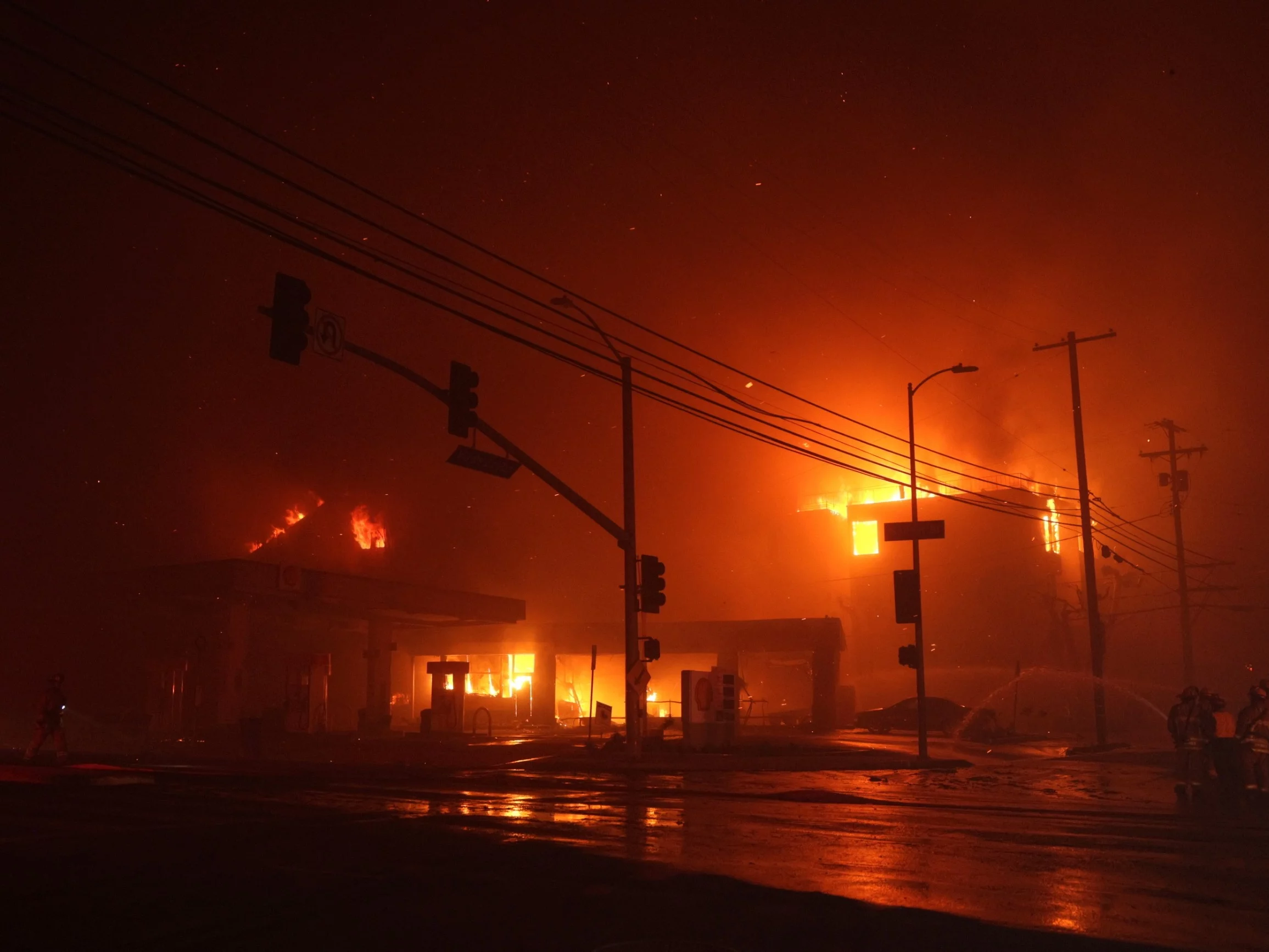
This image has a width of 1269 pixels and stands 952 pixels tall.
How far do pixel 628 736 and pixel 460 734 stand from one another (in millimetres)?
12679

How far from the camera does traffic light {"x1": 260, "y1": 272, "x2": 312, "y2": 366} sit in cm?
1304

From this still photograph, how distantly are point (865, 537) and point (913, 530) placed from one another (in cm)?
4234

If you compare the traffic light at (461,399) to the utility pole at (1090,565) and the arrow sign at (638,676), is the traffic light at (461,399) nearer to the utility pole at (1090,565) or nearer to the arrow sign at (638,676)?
the arrow sign at (638,676)

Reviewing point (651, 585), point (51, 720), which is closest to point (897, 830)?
point (651, 585)

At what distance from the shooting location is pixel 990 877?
8750 mm

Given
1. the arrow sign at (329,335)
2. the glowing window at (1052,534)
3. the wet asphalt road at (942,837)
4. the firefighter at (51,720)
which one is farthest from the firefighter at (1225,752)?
the glowing window at (1052,534)

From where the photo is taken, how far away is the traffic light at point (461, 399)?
54.5 feet

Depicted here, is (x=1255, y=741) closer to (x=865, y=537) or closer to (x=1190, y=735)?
(x=1190, y=735)

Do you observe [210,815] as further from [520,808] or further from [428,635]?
[428,635]

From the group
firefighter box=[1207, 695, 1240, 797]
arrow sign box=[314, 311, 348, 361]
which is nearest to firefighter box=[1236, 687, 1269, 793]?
firefighter box=[1207, 695, 1240, 797]

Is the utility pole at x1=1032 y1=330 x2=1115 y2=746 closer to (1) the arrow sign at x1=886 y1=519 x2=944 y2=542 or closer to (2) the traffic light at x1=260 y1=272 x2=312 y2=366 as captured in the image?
(1) the arrow sign at x1=886 y1=519 x2=944 y2=542

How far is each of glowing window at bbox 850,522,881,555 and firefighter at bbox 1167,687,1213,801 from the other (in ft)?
160

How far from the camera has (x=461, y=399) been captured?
1664 centimetres

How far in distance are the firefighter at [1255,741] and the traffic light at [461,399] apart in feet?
41.7
